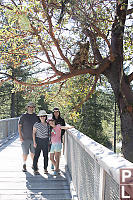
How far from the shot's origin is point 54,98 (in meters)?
8.77

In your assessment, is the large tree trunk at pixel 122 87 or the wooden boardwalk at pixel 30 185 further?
the large tree trunk at pixel 122 87

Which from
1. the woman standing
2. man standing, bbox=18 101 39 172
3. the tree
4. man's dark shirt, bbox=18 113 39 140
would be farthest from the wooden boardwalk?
the tree

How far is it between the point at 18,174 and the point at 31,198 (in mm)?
1574

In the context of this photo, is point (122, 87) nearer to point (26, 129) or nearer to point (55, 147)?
point (55, 147)

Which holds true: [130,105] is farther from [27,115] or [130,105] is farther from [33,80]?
[33,80]

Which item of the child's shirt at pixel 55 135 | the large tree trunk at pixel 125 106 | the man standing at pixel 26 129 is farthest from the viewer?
the man standing at pixel 26 129

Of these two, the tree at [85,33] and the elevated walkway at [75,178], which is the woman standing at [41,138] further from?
the tree at [85,33]

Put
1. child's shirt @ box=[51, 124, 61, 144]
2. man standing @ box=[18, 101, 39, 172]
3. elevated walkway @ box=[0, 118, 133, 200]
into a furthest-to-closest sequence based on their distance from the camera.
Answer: man standing @ box=[18, 101, 39, 172]
child's shirt @ box=[51, 124, 61, 144]
elevated walkway @ box=[0, 118, 133, 200]

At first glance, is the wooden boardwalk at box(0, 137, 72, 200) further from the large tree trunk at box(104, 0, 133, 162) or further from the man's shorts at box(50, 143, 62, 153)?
the large tree trunk at box(104, 0, 133, 162)

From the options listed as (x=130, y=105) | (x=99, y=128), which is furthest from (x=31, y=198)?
(x=99, y=128)

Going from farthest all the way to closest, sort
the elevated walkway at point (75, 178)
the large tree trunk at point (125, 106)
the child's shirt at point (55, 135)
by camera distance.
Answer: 1. the large tree trunk at point (125, 106)
2. the child's shirt at point (55, 135)
3. the elevated walkway at point (75, 178)

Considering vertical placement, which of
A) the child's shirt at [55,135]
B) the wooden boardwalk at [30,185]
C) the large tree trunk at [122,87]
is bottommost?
the wooden boardwalk at [30,185]

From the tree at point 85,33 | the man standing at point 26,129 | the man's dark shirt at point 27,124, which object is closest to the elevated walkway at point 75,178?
the man standing at point 26,129

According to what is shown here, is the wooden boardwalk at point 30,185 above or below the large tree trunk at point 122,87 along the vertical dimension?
below
